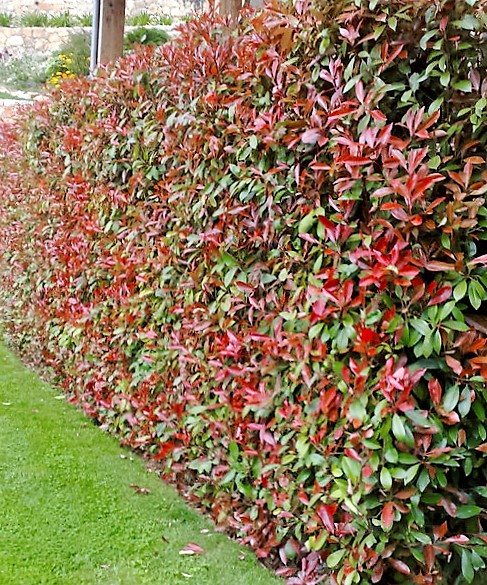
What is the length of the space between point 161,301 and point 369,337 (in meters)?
1.39

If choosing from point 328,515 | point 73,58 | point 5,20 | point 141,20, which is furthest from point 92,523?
point 5,20

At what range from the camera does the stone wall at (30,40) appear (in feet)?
48.6

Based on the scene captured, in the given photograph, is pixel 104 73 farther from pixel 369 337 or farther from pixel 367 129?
pixel 369 337

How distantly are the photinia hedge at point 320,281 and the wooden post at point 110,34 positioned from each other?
1624 mm

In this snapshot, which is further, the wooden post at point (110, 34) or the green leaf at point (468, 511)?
the wooden post at point (110, 34)

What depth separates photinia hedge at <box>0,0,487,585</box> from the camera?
68.6 inches

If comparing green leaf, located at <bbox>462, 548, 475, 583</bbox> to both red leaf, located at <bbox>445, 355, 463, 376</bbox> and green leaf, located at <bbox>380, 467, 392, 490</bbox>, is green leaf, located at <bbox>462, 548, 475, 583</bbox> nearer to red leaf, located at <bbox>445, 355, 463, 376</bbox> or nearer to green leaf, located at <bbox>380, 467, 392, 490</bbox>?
green leaf, located at <bbox>380, 467, 392, 490</bbox>

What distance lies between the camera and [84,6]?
16047 millimetres

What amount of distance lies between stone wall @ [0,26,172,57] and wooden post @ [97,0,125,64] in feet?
36.2

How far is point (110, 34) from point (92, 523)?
3.60 metres

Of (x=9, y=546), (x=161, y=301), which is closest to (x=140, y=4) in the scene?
(x=161, y=301)

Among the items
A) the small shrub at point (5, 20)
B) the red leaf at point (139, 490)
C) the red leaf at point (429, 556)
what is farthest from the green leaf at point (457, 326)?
the small shrub at point (5, 20)

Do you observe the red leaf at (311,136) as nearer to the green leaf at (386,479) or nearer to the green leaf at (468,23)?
the green leaf at (468,23)

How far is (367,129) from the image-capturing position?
1.83 m
